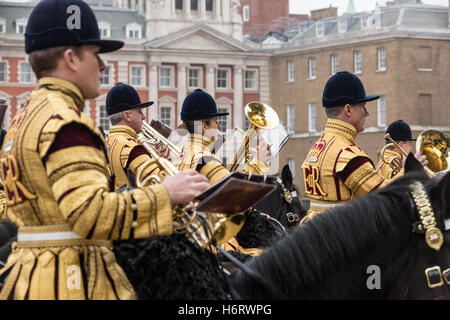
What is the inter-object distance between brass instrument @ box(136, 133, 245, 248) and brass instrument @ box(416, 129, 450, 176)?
172 inches

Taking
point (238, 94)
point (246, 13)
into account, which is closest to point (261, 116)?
point (238, 94)

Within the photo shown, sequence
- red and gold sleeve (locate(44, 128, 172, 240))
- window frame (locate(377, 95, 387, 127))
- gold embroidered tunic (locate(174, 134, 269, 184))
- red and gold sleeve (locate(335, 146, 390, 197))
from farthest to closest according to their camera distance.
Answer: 1. window frame (locate(377, 95, 387, 127))
2. gold embroidered tunic (locate(174, 134, 269, 184))
3. red and gold sleeve (locate(335, 146, 390, 197))
4. red and gold sleeve (locate(44, 128, 172, 240))

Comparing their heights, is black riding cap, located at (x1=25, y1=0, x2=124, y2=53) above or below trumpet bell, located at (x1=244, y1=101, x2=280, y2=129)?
above

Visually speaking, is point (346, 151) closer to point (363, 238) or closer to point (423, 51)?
point (363, 238)

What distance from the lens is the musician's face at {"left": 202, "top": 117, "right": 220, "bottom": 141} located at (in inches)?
296

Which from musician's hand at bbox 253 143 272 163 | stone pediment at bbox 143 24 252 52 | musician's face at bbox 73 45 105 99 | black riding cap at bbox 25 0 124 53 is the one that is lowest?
musician's hand at bbox 253 143 272 163

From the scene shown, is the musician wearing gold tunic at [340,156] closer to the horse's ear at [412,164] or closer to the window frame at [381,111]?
the horse's ear at [412,164]

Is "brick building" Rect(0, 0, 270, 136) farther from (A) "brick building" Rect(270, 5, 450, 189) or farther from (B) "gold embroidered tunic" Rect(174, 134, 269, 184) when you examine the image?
(B) "gold embroidered tunic" Rect(174, 134, 269, 184)

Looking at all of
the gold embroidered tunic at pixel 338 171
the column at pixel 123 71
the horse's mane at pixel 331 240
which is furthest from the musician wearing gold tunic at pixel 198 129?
the column at pixel 123 71

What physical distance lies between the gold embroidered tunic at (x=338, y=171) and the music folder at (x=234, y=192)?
2739 mm

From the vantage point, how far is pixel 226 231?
12.6ft

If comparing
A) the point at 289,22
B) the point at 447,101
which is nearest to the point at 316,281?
the point at 447,101

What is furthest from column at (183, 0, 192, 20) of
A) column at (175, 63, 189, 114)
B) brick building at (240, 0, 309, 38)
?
brick building at (240, 0, 309, 38)

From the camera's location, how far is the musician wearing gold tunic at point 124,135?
763cm
